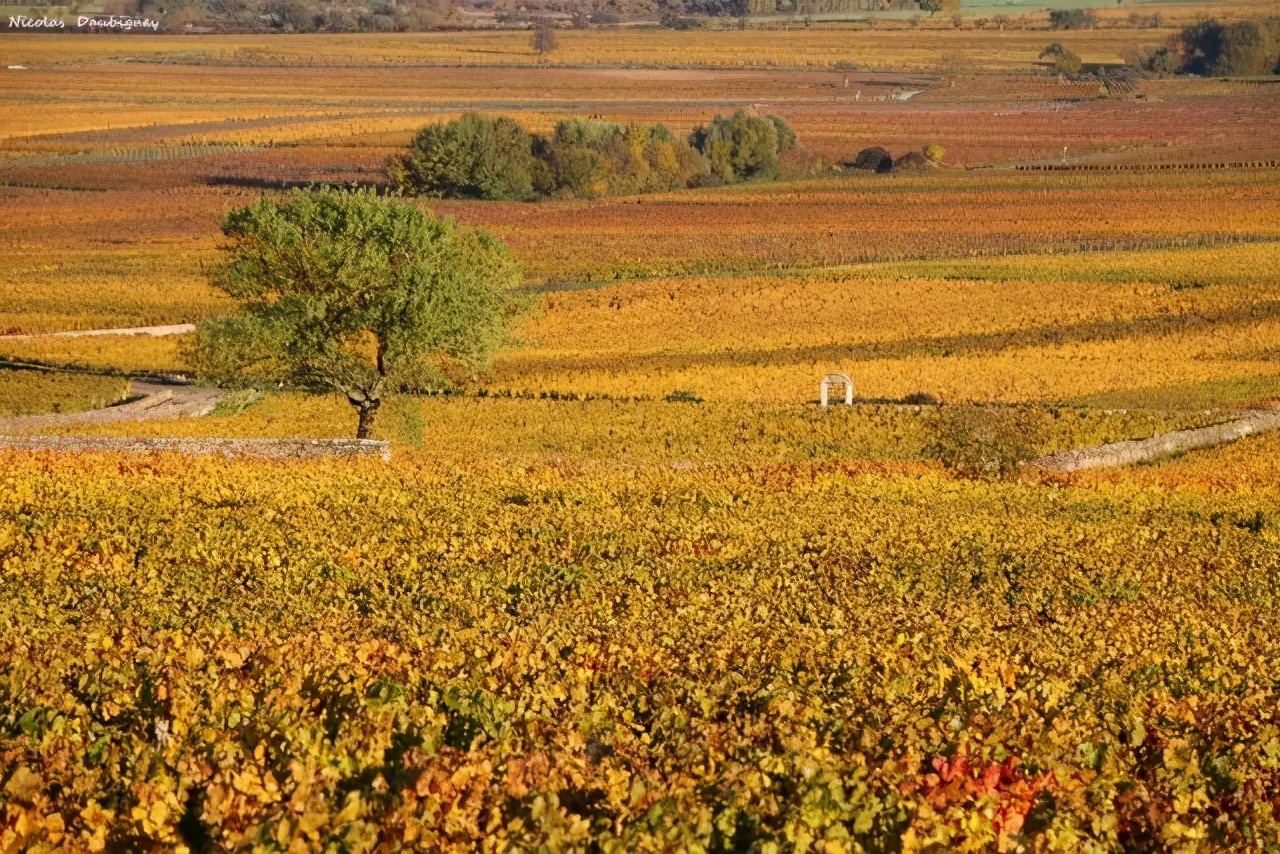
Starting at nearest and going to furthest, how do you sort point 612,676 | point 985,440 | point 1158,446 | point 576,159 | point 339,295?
point 612,676 < point 985,440 < point 339,295 < point 1158,446 < point 576,159

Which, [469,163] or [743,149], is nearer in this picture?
[469,163]

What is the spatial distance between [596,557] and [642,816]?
31.5 ft

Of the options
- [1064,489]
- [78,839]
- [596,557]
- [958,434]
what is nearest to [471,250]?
[958,434]

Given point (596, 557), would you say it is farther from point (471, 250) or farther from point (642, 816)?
point (471, 250)

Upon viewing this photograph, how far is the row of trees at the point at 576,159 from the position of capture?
13162 cm

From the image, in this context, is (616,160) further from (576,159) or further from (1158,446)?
(1158,446)

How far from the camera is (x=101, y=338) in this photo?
64500 mm

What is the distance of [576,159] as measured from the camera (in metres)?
135

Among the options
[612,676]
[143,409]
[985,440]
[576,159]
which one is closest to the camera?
[612,676]

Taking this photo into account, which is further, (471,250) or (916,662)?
(471,250)

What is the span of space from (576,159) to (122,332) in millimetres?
72226

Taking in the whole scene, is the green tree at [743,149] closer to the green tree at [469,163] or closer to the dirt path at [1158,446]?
the green tree at [469,163]

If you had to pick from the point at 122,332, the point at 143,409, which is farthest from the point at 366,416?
the point at 122,332

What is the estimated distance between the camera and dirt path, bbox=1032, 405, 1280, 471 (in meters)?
36.7
